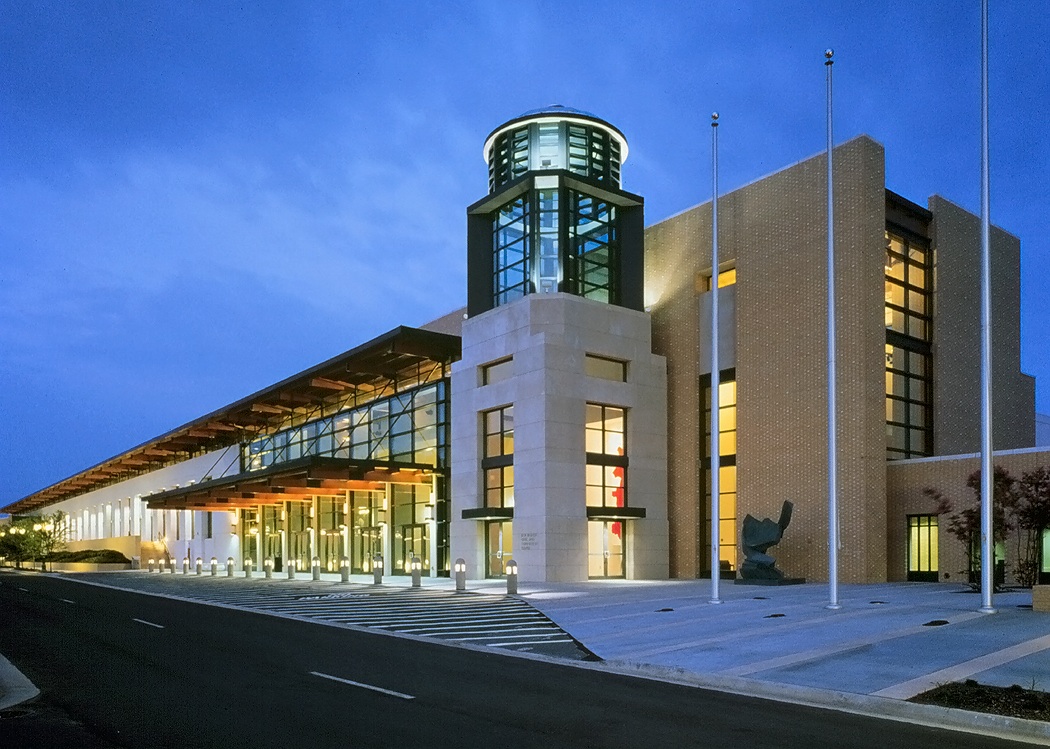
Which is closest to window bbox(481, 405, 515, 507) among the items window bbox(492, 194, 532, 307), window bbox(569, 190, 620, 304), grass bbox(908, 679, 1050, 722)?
window bbox(492, 194, 532, 307)

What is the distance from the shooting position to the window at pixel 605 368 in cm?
3744

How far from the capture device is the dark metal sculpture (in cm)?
3194

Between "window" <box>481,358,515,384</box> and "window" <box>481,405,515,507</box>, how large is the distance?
4.09 feet

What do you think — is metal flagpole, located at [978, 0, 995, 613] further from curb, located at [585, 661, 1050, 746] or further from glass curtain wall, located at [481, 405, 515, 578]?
glass curtain wall, located at [481, 405, 515, 578]

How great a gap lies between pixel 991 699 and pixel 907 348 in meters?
26.3

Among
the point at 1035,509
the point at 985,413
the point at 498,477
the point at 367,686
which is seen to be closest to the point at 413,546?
the point at 498,477

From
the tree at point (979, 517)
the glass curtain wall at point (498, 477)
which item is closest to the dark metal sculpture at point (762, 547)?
the tree at point (979, 517)

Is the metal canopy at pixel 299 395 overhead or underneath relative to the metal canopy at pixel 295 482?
overhead

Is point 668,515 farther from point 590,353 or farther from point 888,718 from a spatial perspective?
point 888,718

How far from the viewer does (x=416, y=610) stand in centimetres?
2456

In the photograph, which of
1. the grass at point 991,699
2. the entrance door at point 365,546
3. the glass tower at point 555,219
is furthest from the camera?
the entrance door at point 365,546

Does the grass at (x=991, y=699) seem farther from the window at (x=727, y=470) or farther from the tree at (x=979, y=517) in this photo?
the window at (x=727, y=470)

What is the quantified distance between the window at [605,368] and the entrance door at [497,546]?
656 cm

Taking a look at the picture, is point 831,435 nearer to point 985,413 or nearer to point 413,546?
point 985,413
